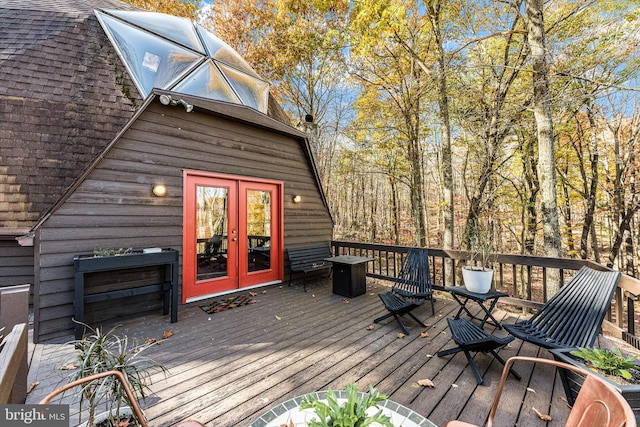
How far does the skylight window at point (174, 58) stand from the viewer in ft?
15.9

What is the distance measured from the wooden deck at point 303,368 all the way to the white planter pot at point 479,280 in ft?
1.80

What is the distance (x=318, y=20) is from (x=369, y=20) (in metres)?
5.00

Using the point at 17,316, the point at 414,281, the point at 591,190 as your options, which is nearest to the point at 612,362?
the point at 414,281

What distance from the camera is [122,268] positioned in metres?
3.30

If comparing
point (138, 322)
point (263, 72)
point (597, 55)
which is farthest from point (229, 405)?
point (263, 72)

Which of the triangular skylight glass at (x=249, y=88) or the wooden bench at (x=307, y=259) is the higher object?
the triangular skylight glass at (x=249, y=88)

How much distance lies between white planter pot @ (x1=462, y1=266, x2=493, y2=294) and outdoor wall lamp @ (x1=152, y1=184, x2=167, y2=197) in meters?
4.50

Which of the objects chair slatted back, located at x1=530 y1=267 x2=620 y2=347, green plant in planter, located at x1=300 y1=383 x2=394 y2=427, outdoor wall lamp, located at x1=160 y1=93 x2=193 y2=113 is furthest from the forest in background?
green plant in planter, located at x1=300 y1=383 x2=394 y2=427

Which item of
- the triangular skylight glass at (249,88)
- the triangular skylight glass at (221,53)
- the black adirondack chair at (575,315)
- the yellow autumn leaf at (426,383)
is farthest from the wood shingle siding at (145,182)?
the black adirondack chair at (575,315)

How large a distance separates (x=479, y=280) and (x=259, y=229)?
12.5 ft

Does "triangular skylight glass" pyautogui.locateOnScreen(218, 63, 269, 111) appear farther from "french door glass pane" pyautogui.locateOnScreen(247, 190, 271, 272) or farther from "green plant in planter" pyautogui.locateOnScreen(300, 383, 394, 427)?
"green plant in planter" pyautogui.locateOnScreen(300, 383, 394, 427)

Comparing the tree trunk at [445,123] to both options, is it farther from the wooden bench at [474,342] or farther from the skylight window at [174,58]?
the wooden bench at [474,342]

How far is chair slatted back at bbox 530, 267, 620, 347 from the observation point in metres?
2.28

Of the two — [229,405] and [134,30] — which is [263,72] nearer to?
[134,30]
